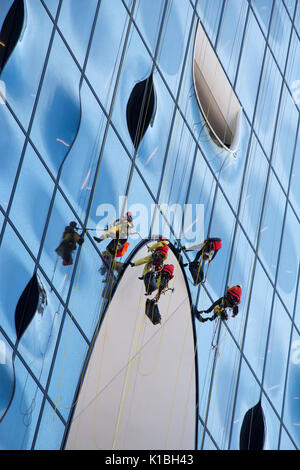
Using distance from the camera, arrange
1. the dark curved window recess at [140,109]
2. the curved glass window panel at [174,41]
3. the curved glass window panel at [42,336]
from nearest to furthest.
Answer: the curved glass window panel at [42,336] < the dark curved window recess at [140,109] < the curved glass window panel at [174,41]

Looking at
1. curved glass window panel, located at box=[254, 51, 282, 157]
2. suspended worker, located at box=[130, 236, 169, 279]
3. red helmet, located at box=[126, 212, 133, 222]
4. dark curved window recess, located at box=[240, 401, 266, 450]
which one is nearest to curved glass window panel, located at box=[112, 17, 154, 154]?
red helmet, located at box=[126, 212, 133, 222]

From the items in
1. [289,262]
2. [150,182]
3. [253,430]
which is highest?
[289,262]

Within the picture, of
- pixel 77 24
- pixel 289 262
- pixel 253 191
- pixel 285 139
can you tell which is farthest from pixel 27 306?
pixel 285 139

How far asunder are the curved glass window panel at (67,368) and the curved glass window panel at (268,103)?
282 inches

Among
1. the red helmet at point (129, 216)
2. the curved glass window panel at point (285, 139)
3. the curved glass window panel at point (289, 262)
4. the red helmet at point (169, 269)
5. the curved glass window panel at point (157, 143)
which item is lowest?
the red helmet at point (169, 269)

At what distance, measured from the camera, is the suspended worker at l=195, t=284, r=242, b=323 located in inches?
704

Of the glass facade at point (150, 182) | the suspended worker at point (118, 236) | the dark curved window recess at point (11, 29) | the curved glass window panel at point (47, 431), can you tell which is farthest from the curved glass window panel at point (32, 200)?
the curved glass window panel at point (47, 431)

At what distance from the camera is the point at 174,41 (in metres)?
18.5

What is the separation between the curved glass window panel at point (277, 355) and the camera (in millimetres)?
20922

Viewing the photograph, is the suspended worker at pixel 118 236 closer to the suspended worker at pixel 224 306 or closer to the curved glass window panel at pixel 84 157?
the curved glass window panel at pixel 84 157

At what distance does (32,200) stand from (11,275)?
3.77 feet

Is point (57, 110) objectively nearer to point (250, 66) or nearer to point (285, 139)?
point (250, 66)

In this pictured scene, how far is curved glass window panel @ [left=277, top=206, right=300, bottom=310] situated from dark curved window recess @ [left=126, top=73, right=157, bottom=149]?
17.6 feet

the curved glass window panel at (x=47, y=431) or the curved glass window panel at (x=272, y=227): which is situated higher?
the curved glass window panel at (x=272, y=227)
